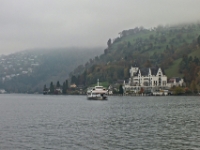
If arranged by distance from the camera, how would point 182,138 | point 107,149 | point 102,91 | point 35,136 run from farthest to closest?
1. point 102,91
2. point 35,136
3. point 182,138
4. point 107,149

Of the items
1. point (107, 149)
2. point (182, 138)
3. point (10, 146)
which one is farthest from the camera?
point (182, 138)

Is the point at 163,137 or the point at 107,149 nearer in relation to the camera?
the point at 107,149

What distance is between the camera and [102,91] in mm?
174875

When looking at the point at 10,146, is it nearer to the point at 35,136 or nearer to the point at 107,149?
the point at 35,136

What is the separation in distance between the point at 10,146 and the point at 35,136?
20.9ft

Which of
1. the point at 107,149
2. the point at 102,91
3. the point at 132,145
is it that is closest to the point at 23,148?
the point at 107,149

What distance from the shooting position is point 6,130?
53188 mm

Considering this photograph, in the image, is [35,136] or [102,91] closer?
[35,136]

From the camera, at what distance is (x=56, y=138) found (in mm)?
44844

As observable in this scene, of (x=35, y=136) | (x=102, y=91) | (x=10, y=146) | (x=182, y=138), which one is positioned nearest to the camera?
(x=10, y=146)

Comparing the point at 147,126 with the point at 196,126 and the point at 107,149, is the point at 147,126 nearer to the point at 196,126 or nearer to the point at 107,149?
the point at 196,126

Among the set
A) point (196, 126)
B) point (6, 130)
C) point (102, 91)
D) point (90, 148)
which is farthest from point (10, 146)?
point (102, 91)

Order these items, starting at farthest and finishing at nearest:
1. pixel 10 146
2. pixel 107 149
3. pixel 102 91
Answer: pixel 102 91
pixel 10 146
pixel 107 149

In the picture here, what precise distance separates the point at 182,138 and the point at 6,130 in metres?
26.3
